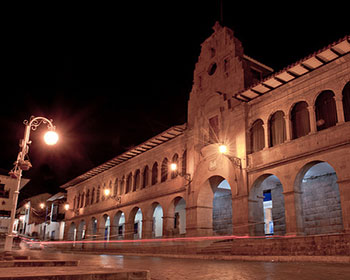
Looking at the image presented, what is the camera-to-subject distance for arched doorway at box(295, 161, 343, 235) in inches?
687

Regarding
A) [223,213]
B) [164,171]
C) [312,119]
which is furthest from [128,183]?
[312,119]

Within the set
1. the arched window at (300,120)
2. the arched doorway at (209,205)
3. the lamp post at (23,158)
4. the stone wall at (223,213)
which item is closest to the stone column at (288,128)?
the arched window at (300,120)

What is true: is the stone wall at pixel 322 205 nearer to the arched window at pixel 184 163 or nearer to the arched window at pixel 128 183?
the arched window at pixel 184 163

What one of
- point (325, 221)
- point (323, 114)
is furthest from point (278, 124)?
point (325, 221)

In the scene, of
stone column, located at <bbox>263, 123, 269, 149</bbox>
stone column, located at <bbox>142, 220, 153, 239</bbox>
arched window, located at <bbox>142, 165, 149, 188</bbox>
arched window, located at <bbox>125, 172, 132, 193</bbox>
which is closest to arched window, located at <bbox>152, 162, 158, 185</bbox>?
arched window, located at <bbox>142, 165, 149, 188</bbox>

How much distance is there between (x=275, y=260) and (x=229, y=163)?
25.0 feet

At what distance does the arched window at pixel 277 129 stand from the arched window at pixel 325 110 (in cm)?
198

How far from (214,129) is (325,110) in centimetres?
737

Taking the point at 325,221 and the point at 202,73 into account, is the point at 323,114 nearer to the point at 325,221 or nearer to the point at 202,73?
the point at 325,221

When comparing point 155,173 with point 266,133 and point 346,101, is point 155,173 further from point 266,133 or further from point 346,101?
point 346,101

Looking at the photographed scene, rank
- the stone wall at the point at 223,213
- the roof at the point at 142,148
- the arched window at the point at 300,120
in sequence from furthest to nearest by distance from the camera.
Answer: the roof at the point at 142,148 < the stone wall at the point at 223,213 < the arched window at the point at 300,120

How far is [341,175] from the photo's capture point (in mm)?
13898

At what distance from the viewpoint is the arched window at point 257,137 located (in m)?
18.4

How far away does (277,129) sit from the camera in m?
17.6
